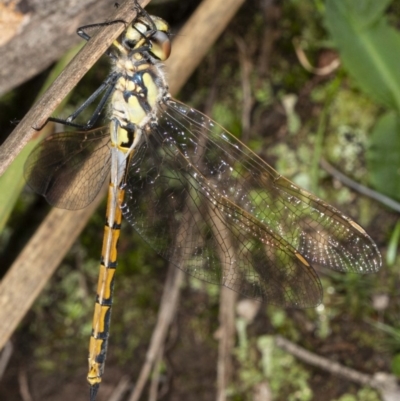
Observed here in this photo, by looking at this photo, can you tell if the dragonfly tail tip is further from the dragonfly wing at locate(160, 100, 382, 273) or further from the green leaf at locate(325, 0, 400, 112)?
the green leaf at locate(325, 0, 400, 112)

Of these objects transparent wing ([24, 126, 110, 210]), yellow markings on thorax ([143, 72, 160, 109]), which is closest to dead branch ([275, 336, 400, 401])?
transparent wing ([24, 126, 110, 210])

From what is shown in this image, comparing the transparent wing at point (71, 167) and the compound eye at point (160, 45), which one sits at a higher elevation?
the compound eye at point (160, 45)

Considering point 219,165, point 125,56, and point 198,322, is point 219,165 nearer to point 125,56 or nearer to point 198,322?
point 125,56

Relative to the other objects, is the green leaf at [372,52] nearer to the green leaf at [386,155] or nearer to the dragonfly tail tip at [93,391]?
the green leaf at [386,155]

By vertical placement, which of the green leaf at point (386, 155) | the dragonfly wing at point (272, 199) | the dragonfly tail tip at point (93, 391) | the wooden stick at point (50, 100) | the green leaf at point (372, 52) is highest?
the green leaf at point (372, 52)

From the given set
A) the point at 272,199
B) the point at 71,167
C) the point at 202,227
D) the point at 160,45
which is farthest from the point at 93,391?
the point at 160,45

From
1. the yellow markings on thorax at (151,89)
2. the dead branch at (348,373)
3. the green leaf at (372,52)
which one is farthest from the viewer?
the dead branch at (348,373)

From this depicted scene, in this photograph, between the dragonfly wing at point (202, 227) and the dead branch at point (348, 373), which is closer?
the dragonfly wing at point (202, 227)

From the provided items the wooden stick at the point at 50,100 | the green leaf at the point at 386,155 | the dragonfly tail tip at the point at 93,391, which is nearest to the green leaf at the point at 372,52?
the green leaf at the point at 386,155
